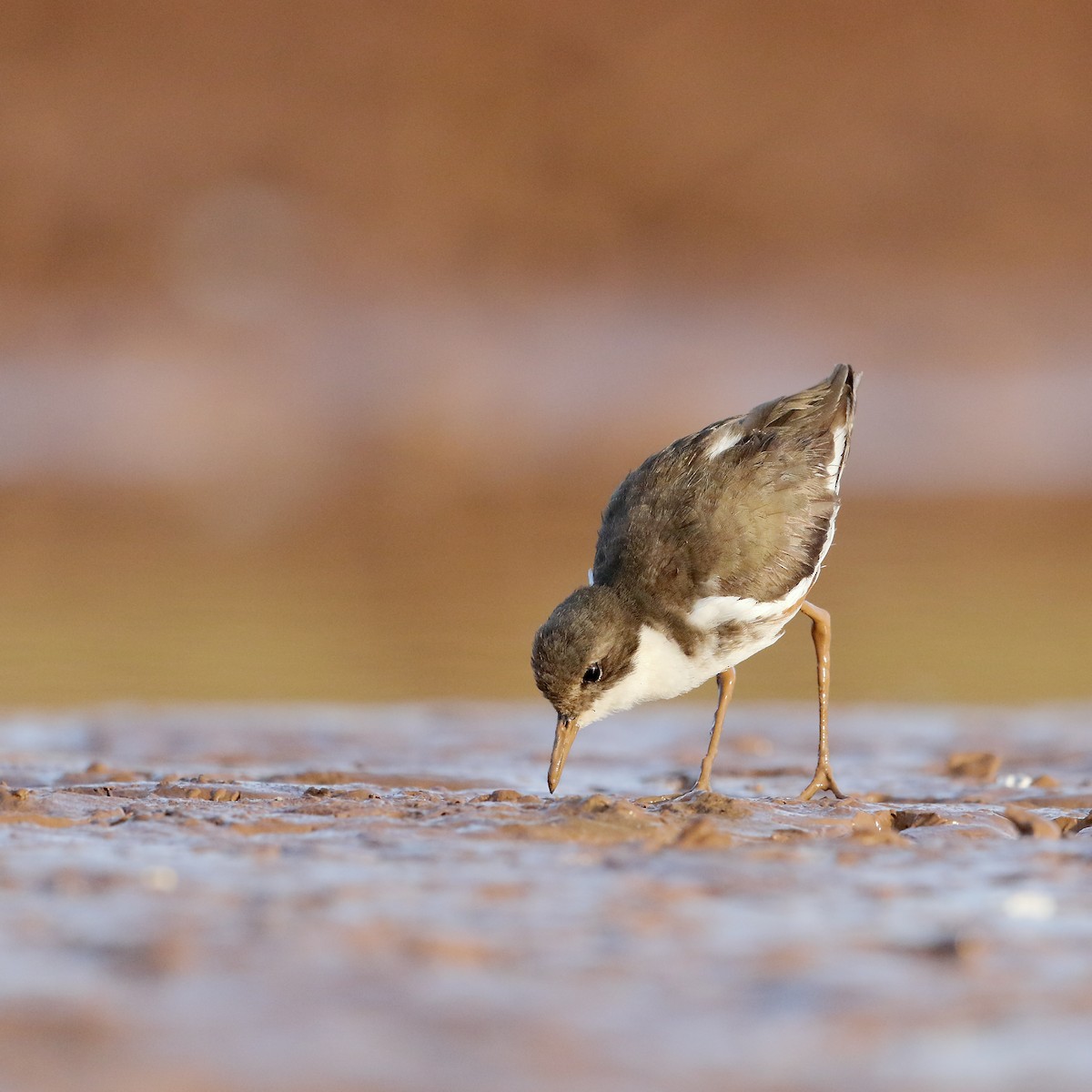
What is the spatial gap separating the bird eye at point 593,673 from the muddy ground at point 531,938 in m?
0.69

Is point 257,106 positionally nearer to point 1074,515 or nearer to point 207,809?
point 1074,515

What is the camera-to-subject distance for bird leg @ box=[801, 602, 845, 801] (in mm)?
7039

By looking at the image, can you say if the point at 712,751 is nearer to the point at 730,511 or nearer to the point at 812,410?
the point at 730,511

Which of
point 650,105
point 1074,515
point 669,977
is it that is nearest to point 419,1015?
point 669,977

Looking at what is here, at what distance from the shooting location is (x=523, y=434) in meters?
21.5

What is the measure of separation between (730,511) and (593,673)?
0.94 metres

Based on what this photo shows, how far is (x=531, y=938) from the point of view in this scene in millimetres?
3697

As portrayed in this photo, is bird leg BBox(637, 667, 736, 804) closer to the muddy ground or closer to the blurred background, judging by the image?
the muddy ground

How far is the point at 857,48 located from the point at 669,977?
23645 mm

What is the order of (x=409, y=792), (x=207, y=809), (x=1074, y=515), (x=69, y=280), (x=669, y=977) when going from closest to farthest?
1. (x=669, y=977)
2. (x=207, y=809)
3. (x=409, y=792)
4. (x=1074, y=515)
5. (x=69, y=280)

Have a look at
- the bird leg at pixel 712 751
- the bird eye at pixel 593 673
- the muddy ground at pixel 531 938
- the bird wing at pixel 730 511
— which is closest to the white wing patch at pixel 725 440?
the bird wing at pixel 730 511

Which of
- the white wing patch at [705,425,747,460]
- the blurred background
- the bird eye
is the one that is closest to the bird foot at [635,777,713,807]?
the bird eye

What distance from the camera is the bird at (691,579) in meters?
6.81

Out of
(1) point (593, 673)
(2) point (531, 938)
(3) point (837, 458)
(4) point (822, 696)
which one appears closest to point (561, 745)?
(1) point (593, 673)
